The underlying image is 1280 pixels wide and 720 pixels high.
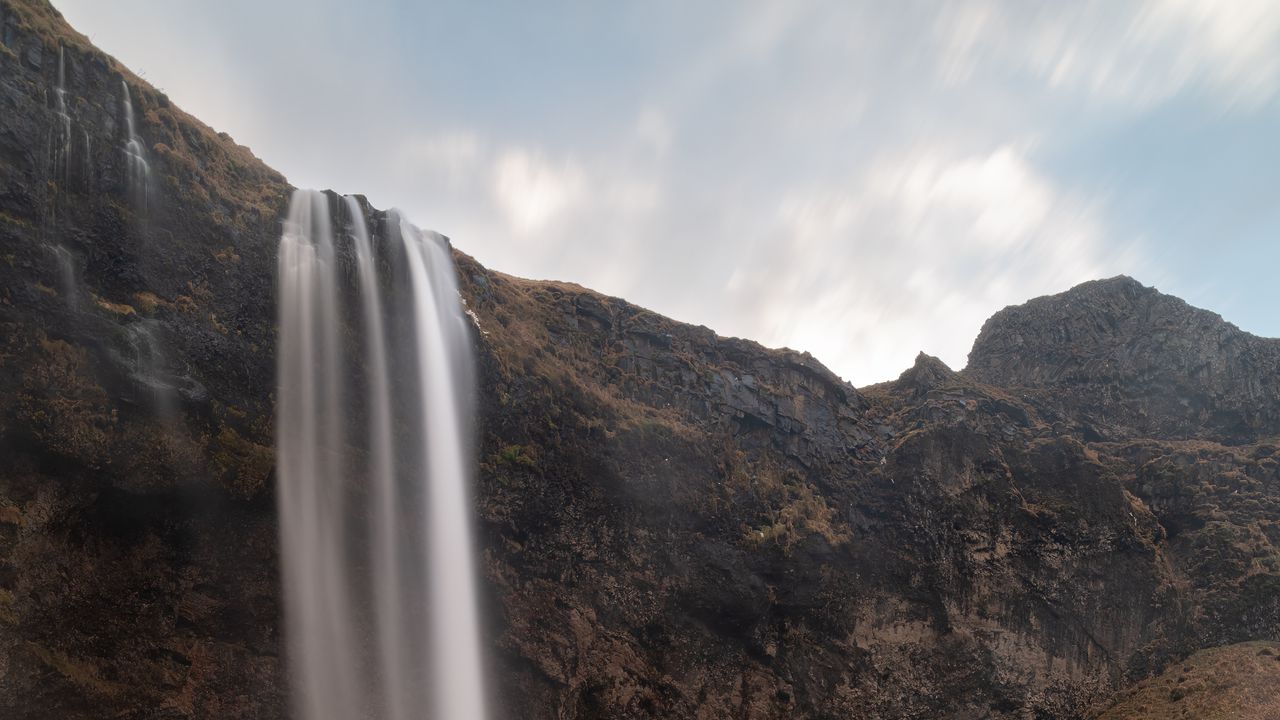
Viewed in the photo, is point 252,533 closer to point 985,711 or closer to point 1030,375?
point 985,711

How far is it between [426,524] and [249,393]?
27.2ft

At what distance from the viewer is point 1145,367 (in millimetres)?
44406

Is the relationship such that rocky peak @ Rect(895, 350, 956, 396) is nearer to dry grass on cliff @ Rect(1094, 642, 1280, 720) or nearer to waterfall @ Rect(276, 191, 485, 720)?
dry grass on cliff @ Rect(1094, 642, 1280, 720)

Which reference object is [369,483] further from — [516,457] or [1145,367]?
[1145,367]

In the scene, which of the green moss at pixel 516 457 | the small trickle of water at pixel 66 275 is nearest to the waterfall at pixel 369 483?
the green moss at pixel 516 457

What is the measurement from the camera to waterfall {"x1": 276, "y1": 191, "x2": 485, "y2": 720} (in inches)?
915

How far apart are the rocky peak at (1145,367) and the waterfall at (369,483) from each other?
4066 cm

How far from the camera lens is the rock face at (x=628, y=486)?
18953mm

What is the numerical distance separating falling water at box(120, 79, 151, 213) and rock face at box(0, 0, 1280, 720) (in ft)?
0.60

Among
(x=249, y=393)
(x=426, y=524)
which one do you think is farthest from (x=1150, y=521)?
(x=249, y=393)

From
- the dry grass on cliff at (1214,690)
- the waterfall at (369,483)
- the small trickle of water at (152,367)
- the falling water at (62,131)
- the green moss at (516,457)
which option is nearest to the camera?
the falling water at (62,131)

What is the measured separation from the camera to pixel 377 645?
24.6 m

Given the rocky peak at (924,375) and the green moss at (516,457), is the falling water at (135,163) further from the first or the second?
the rocky peak at (924,375)

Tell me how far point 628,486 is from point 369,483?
11547 mm
